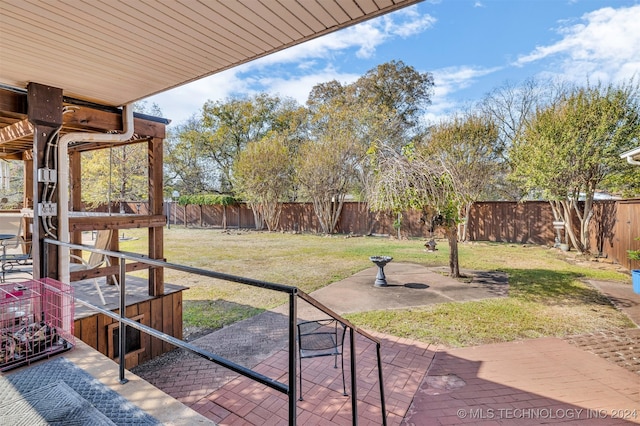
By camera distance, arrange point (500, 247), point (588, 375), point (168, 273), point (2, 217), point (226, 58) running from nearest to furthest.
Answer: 1. point (226, 58)
2. point (588, 375)
3. point (2, 217)
4. point (168, 273)
5. point (500, 247)

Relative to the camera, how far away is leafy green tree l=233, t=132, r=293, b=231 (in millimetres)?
17391

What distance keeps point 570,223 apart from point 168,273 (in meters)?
12.1

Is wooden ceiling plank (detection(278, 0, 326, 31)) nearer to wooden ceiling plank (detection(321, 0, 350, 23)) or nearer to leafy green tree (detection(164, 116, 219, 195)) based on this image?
wooden ceiling plank (detection(321, 0, 350, 23))

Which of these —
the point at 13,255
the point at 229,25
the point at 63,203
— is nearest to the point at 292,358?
the point at 229,25

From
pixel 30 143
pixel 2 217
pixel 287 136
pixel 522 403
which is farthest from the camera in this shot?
pixel 287 136

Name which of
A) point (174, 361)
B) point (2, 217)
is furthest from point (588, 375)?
point (2, 217)

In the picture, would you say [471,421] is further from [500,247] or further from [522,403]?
[500,247]

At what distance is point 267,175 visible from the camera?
689 inches

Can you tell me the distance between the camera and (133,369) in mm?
3652

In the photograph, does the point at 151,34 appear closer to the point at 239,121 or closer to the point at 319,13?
the point at 319,13

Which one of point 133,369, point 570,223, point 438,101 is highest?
point 438,101

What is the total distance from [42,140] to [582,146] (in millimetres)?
11681

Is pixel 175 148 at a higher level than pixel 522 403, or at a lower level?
higher

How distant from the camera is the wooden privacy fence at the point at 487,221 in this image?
8.13 m
